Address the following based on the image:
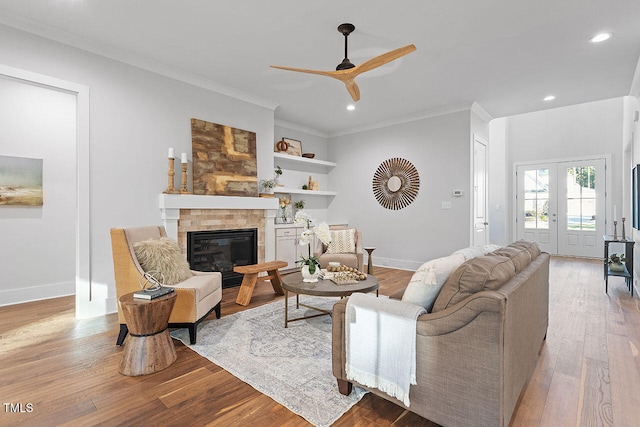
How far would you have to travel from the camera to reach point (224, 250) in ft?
14.7

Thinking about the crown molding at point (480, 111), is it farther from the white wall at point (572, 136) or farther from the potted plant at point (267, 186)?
the potted plant at point (267, 186)

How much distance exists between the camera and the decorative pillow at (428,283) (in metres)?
1.65

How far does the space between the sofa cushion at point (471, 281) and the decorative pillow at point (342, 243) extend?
303cm

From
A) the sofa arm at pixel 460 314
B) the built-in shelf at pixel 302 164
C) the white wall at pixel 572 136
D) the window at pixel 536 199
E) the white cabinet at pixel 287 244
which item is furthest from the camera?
the window at pixel 536 199

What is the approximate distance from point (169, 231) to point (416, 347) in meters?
3.23

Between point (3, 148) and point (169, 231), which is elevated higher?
point (3, 148)

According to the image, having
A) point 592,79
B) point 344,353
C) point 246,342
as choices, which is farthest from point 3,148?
point 592,79

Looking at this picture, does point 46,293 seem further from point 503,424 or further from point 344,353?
point 503,424

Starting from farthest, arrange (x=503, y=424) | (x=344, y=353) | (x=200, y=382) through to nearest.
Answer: (x=200, y=382)
(x=344, y=353)
(x=503, y=424)

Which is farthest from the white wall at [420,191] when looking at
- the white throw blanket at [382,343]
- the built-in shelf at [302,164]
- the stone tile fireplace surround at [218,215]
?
the white throw blanket at [382,343]

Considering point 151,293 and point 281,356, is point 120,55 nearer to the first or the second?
point 151,293

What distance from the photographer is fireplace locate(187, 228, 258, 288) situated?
13.7 ft

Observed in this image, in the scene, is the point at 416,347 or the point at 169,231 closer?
the point at 416,347

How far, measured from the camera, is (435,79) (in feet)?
13.6
